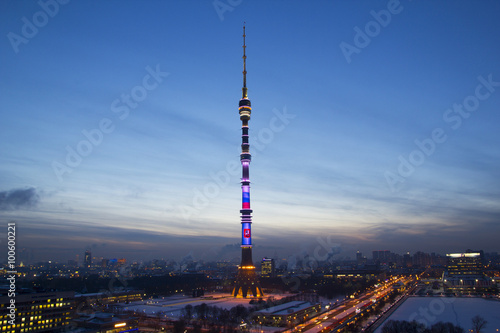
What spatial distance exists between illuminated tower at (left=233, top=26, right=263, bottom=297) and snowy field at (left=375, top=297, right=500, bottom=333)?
99.6ft

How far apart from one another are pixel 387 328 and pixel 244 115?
56.7 m

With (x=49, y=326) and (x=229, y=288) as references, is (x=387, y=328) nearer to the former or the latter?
(x=49, y=326)

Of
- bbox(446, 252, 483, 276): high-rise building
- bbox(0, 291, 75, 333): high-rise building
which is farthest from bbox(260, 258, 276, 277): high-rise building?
bbox(0, 291, 75, 333): high-rise building

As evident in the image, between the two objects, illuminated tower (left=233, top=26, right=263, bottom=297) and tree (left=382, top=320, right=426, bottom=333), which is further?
illuminated tower (left=233, top=26, right=263, bottom=297)

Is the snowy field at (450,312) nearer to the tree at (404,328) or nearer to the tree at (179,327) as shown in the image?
the tree at (404,328)

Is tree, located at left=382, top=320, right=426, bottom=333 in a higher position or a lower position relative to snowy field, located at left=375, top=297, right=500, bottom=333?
higher

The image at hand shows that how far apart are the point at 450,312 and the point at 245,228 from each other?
41296mm

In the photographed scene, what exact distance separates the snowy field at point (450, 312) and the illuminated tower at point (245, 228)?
99.6ft

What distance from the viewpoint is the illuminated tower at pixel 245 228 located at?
80.8 m

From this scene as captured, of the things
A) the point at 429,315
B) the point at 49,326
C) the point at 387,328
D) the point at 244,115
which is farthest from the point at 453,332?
the point at 244,115

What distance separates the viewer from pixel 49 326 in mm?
42062

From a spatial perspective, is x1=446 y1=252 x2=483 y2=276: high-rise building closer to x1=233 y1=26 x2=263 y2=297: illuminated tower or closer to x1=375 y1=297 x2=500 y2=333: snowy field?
x1=375 y1=297 x2=500 y2=333: snowy field

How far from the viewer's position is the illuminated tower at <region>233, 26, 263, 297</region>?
8075cm

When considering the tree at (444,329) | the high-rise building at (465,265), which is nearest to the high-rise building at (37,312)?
the tree at (444,329)
